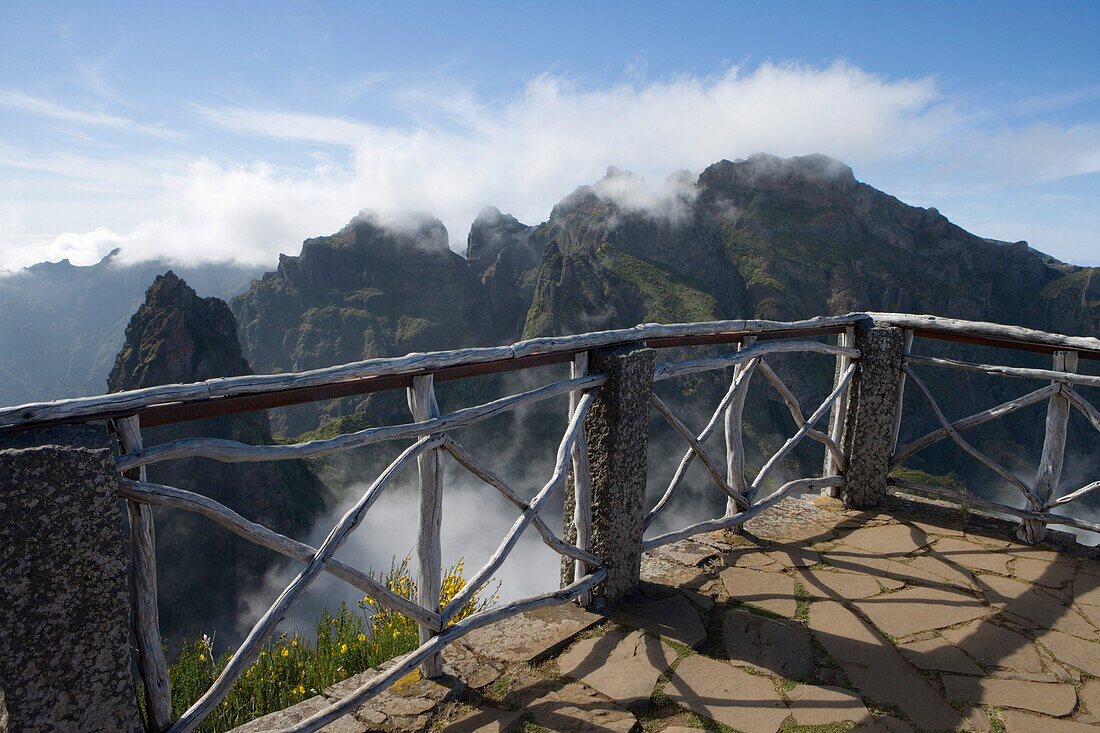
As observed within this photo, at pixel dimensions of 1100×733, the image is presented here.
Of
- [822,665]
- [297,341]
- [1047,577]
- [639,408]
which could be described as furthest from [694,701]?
[297,341]

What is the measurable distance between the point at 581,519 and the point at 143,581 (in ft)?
7.10

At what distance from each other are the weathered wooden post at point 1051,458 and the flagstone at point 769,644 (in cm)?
239

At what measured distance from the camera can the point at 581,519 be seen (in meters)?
3.68

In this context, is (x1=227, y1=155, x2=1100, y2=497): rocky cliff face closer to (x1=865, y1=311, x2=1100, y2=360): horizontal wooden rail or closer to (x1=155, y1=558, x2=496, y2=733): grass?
(x1=865, y1=311, x2=1100, y2=360): horizontal wooden rail

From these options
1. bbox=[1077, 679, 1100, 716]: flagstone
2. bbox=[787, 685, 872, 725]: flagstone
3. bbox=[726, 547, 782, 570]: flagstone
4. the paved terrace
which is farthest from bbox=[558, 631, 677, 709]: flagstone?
bbox=[1077, 679, 1100, 716]: flagstone

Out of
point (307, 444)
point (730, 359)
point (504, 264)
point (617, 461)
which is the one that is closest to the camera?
point (307, 444)

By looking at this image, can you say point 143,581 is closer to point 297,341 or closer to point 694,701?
point 694,701

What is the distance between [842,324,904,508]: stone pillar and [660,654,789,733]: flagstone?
108 inches

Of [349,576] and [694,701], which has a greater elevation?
[349,576]

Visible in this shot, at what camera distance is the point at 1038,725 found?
2770 millimetres

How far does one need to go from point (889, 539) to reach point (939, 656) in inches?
62.9

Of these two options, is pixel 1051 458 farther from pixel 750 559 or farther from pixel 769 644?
pixel 769 644

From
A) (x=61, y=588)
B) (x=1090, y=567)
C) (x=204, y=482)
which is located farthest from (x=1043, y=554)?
(x=204, y=482)

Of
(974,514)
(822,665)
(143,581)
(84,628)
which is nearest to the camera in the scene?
(84,628)
